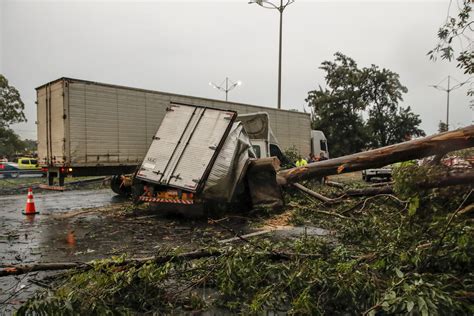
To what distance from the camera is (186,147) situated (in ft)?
27.8

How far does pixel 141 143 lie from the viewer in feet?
40.4

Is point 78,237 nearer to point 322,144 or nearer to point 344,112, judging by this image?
point 322,144

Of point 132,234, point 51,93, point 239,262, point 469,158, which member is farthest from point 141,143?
point 469,158

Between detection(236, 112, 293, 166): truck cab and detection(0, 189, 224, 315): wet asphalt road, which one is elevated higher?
detection(236, 112, 293, 166): truck cab

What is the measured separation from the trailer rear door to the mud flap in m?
1.02

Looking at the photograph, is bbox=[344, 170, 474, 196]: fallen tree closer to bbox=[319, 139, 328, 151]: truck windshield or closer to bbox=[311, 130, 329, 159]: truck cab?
bbox=[311, 130, 329, 159]: truck cab

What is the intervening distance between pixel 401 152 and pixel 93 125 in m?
9.63

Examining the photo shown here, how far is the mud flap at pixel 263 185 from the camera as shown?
8.29 metres

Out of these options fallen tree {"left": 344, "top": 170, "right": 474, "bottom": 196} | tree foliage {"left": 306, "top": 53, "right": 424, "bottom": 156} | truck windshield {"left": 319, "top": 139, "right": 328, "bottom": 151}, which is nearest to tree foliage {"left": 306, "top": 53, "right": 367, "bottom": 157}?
tree foliage {"left": 306, "top": 53, "right": 424, "bottom": 156}

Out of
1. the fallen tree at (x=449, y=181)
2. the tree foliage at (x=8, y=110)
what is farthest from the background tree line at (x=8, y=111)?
the fallen tree at (x=449, y=181)

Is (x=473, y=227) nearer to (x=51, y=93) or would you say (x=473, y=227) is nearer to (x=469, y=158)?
(x=469, y=158)

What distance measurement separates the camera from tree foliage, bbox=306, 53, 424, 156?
32531 millimetres

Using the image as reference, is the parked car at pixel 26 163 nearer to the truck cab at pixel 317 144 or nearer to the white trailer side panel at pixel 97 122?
the white trailer side panel at pixel 97 122

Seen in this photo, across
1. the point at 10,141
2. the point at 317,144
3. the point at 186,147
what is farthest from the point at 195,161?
the point at 10,141
